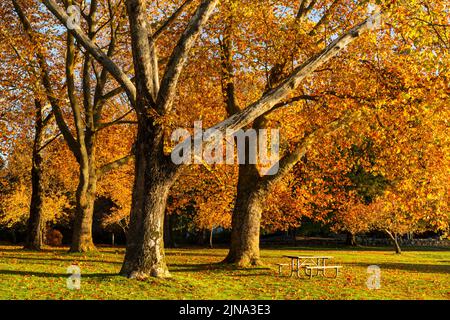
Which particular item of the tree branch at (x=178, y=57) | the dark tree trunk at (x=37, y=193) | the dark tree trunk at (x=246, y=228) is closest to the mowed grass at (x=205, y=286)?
the dark tree trunk at (x=246, y=228)

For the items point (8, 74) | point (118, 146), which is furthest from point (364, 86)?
point (118, 146)

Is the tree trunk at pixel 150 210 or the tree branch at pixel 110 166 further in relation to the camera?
the tree branch at pixel 110 166

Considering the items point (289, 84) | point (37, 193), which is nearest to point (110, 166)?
point (37, 193)

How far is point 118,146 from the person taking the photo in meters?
34.4

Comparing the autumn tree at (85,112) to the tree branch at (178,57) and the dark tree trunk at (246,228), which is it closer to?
the dark tree trunk at (246,228)

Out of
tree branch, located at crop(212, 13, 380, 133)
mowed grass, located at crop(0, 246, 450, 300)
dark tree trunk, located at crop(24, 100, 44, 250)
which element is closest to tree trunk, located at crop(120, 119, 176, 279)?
mowed grass, located at crop(0, 246, 450, 300)

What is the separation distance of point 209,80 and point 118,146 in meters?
13.2

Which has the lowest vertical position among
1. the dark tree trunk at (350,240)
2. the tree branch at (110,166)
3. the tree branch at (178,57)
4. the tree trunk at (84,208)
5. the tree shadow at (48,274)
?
the tree shadow at (48,274)

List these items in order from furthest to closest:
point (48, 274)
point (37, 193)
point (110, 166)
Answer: point (37, 193)
point (110, 166)
point (48, 274)

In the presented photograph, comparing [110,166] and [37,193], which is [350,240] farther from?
[37,193]

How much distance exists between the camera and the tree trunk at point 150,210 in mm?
13867

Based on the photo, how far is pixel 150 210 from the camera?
13.9m

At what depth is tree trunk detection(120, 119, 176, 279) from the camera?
45.5 ft

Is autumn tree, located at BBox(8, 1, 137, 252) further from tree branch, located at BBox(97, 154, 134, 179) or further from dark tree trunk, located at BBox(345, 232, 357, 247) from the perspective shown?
dark tree trunk, located at BBox(345, 232, 357, 247)
